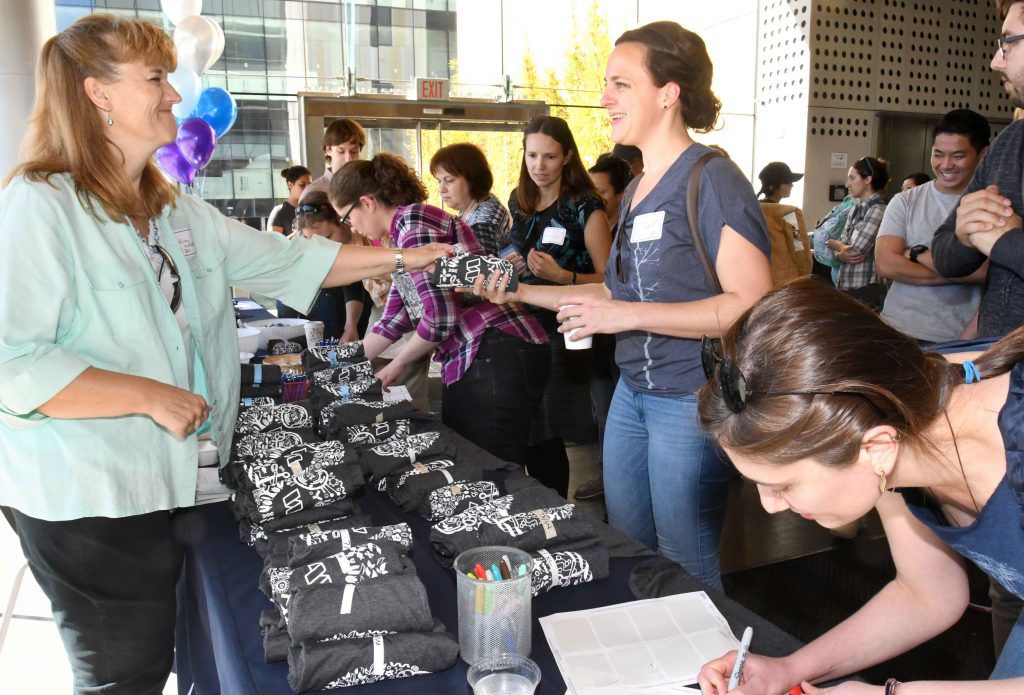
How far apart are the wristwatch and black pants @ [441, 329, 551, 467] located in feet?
4.72

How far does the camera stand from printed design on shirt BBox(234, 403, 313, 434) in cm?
188

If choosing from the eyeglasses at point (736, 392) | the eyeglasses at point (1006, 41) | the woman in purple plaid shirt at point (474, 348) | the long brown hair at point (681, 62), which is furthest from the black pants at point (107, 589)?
Answer: the eyeglasses at point (1006, 41)

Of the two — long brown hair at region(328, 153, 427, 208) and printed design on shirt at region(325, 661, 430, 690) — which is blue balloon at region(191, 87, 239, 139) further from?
printed design on shirt at region(325, 661, 430, 690)

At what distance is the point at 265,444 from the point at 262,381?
0.58 metres

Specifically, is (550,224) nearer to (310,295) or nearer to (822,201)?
(310,295)

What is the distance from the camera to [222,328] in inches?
68.1

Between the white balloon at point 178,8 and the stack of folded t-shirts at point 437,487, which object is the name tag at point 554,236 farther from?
the white balloon at point 178,8

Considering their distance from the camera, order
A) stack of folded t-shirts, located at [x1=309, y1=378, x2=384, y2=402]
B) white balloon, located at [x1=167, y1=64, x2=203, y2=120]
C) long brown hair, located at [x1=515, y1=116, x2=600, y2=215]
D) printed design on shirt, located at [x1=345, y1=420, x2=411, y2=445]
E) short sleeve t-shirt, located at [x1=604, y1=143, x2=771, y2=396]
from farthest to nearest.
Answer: white balloon, located at [x1=167, y1=64, x2=203, y2=120], long brown hair, located at [x1=515, y1=116, x2=600, y2=215], stack of folded t-shirts, located at [x1=309, y1=378, x2=384, y2=402], printed design on shirt, located at [x1=345, y1=420, x2=411, y2=445], short sleeve t-shirt, located at [x1=604, y1=143, x2=771, y2=396]

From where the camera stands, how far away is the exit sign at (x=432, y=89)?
7.83 meters

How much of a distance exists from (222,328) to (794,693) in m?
1.39

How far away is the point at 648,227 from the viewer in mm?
1630

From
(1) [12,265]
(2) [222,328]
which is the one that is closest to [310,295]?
(2) [222,328]

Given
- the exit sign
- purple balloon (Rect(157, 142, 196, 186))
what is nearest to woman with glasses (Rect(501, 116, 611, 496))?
purple balloon (Rect(157, 142, 196, 186))

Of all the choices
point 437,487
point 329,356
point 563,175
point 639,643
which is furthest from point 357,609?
point 563,175
